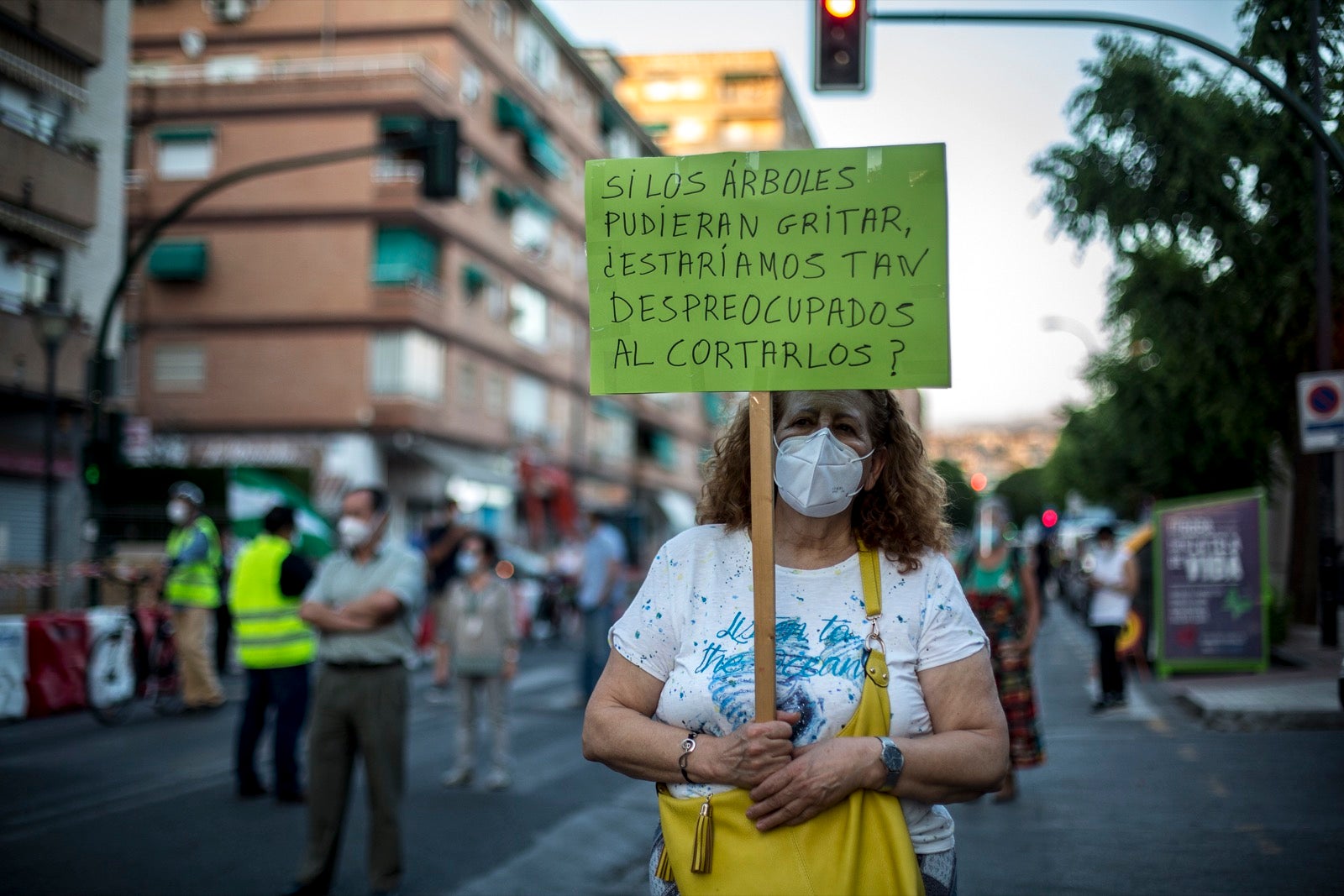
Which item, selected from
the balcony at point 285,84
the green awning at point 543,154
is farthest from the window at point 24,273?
the green awning at point 543,154

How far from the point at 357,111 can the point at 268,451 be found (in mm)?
9073

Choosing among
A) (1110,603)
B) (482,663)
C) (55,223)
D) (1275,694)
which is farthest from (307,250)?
(1275,694)

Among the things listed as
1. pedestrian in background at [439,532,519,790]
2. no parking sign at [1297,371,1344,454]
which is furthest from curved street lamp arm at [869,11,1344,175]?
pedestrian in background at [439,532,519,790]

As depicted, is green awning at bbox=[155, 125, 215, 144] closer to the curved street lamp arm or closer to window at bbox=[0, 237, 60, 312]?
window at bbox=[0, 237, 60, 312]

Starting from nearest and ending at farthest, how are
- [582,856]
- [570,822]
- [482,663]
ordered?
[582,856] → [570,822] → [482,663]

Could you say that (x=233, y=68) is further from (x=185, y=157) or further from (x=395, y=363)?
(x=395, y=363)

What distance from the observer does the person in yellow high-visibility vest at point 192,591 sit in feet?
45.4

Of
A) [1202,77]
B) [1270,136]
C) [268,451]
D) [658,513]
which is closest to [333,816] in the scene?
[1270,136]

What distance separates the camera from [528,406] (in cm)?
4553

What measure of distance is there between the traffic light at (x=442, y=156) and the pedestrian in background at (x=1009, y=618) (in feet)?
32.2

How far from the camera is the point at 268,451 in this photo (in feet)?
117

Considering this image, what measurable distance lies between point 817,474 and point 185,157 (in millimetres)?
36832

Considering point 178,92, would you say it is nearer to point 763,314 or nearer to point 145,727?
point 145,727

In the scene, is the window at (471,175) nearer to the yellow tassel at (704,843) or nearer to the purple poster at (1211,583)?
the purple poster at (1211,583)
